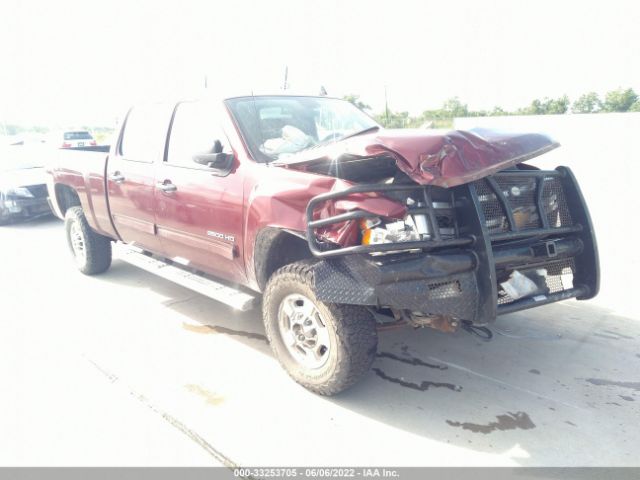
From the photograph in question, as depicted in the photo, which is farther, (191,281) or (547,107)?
(547,107)

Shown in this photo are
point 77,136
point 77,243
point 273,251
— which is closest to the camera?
point 273,251

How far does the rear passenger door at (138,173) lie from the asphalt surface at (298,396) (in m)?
0.82

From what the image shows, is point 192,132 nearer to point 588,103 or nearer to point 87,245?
point 87,245

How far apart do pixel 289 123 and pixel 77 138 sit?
2213 cm

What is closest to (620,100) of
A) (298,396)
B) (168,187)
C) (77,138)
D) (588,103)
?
(588,103)

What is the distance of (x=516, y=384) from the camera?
3275mm

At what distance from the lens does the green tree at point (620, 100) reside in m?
21.9

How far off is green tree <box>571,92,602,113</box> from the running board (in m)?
25.0

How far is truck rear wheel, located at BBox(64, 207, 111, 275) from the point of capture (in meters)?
5.83

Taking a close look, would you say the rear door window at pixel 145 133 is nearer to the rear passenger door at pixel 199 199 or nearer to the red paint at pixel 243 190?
the red paint at pixel 243 190

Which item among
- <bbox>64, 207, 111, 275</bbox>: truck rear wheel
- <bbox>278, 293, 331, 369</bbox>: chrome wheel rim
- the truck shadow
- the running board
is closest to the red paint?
the running board

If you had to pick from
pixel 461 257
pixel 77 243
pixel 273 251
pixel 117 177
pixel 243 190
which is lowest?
pixel 77 243

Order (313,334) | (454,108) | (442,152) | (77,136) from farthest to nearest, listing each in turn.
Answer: (454,108), (77,136), (313,334), (442,152)

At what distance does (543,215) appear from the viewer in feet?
10.5
